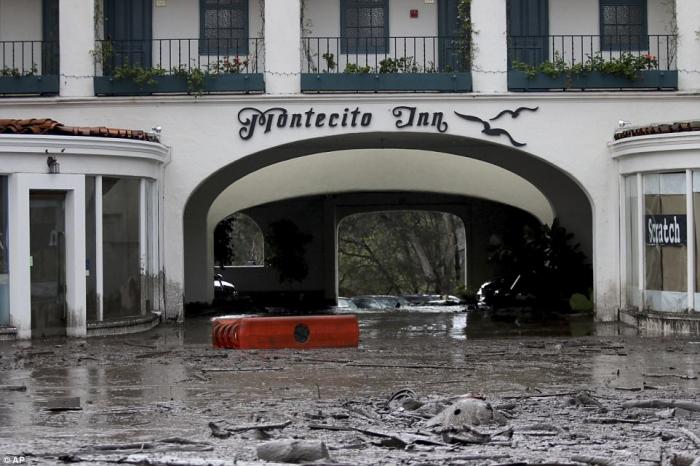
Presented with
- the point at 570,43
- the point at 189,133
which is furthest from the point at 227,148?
the point at 570,43

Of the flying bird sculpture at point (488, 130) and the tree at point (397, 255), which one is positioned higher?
the flying bird sculpture at point (488, 130)

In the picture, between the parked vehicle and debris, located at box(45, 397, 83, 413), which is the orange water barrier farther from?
the parked vehicle

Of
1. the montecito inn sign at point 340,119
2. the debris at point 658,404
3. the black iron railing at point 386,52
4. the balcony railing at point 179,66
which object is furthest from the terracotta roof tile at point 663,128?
the debris at point 658,404

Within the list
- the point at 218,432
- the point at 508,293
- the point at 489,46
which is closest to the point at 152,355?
the point at 218,432

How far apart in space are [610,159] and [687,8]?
301 centimetres

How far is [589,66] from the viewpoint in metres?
23.1

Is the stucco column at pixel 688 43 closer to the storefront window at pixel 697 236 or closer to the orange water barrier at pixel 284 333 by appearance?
the storefront window at pixel 697 236

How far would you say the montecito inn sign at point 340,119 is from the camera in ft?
75.5

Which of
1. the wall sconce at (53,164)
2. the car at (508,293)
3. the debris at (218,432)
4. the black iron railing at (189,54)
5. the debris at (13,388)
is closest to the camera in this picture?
the debris at (218,432)

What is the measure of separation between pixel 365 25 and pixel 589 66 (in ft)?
13.9

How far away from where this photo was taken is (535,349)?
17.8 metres

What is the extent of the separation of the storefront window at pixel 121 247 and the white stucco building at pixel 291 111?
0.12 feet

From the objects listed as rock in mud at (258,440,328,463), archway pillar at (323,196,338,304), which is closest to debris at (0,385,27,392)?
rock in mud at (258,440,328,463)

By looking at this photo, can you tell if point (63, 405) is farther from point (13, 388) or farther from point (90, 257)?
point (90, 257)
